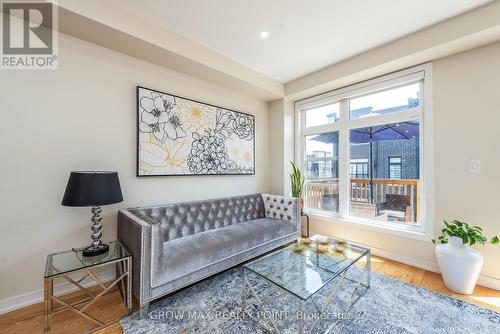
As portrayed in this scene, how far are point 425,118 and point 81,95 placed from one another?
13.0 ft

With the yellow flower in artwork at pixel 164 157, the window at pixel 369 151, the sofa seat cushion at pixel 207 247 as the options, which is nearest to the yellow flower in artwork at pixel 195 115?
→ the yellow flower in artwork at pixel 164 157

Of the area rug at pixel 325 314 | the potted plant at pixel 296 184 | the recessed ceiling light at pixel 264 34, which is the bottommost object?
the area rug at pixel 325 314

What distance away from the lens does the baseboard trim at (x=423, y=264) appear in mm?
2143

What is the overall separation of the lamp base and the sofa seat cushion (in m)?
0.51

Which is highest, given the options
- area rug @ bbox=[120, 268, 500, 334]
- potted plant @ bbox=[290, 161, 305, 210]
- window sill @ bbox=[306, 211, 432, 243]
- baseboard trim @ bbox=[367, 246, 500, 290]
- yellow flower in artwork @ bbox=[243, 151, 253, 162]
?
yellow flower in artwork @ bbox=[243, 151, 253, 162]

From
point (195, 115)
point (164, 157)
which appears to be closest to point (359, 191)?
point (195, 115)

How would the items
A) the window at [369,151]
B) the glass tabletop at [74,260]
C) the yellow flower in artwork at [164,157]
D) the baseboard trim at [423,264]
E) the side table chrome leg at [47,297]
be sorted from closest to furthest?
the side table chrome leg at [47,297] → the glass tabletop at [74,260] → the baseboard trim at [423,264] → the yellow flower in artwork at [164,157] → the window at [369,151]

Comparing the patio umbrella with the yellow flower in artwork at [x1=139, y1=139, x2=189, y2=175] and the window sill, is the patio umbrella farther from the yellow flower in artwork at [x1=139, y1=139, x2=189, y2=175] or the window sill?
the yellow flower in artwork at [x1=139, y1=139, x2=189, y2=175]

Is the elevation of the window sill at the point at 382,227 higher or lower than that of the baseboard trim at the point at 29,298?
higher

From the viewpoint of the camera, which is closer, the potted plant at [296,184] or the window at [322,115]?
the window at [322,115]

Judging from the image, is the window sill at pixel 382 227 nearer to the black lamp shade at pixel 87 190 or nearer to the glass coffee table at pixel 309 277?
the glass coffee table at pixel 309 277

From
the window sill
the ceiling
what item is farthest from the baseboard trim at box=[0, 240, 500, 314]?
the ceiling

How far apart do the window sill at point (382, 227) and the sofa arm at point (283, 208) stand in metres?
0.71

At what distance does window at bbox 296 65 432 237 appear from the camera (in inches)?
109
